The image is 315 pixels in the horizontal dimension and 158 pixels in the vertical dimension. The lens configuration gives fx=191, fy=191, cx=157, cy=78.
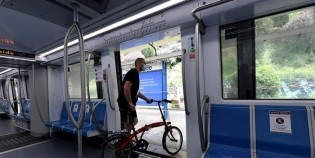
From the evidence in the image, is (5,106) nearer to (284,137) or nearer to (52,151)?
(52,151)

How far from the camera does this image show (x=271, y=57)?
2.40 metres

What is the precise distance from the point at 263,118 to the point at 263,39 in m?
0.99

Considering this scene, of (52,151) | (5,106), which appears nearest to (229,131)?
(52,151)

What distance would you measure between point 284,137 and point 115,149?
2.51m

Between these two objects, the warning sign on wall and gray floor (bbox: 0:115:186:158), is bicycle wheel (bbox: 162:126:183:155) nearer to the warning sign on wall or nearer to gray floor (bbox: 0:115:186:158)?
gray floor (bbox: 0:115:186:158)

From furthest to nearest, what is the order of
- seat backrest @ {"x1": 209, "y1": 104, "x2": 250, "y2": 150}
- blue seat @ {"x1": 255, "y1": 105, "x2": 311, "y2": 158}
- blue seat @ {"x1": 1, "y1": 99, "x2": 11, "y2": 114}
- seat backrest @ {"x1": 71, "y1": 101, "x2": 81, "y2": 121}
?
blue seat @ {"x1": 1, "y1": 99, "x2": 11, "y2": 114}, seat backrest @ {"x1": 71, "y1": 101, "x2": 81, "y2": 121}, seat backrest @ {"x1": 209, "y1": 104, "x2": 250, "y2": 150}, blue seat @ {"x1": 255, "y1": 105, "x2": 311, "y2": 158}

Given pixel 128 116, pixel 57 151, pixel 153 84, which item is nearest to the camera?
pixel 128 116

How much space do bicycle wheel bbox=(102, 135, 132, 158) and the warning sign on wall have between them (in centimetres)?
227

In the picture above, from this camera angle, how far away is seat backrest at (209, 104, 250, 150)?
2273mm

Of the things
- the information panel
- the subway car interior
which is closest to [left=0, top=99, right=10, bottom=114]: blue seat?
the information panel

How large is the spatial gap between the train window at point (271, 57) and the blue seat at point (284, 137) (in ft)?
0.75

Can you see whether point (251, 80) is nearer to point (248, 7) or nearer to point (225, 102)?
point (225, 102)

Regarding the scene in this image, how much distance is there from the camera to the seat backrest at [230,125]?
2273 millimetres

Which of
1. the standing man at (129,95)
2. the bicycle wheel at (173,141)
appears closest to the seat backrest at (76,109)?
the standing man at (129,95)
